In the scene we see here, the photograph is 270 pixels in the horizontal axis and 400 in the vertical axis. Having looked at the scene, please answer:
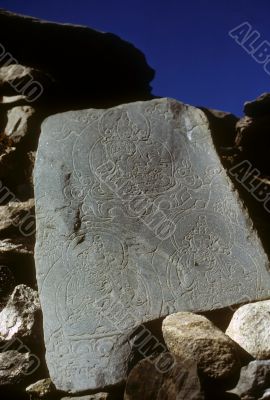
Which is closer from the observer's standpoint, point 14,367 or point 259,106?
Answer: point 14,367

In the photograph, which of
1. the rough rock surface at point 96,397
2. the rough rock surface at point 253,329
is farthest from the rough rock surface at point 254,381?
the rough rock surface at point 96,397

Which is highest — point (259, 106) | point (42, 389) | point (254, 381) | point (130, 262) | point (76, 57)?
point (76, 57)

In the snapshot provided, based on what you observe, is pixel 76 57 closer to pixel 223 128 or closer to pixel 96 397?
pixel 223 128

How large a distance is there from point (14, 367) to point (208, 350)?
1.37 m

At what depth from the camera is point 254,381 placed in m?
2.00

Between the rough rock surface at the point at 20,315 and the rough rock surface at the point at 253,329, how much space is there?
139 cm

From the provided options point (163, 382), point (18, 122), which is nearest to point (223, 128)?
point (18, 122)

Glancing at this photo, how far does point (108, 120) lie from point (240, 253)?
1.62 m

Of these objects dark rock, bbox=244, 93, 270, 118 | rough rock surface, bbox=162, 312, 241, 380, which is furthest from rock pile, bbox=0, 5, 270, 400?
dark rock, bbox=244, 93, 270, 118

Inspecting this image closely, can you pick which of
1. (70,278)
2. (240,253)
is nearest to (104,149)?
(70,278)

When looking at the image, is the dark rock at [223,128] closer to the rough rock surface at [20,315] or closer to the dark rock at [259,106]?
the dark rock at [259,106]

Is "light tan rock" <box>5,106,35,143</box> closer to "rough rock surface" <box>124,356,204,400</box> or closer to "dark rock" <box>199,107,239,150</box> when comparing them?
"dark rock" <box>199,107,239,150</box>

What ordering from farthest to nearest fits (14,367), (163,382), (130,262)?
(130,262)
(14,367)
(163,382)

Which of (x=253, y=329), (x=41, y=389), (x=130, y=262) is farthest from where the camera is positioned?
(x=130, y=262)
